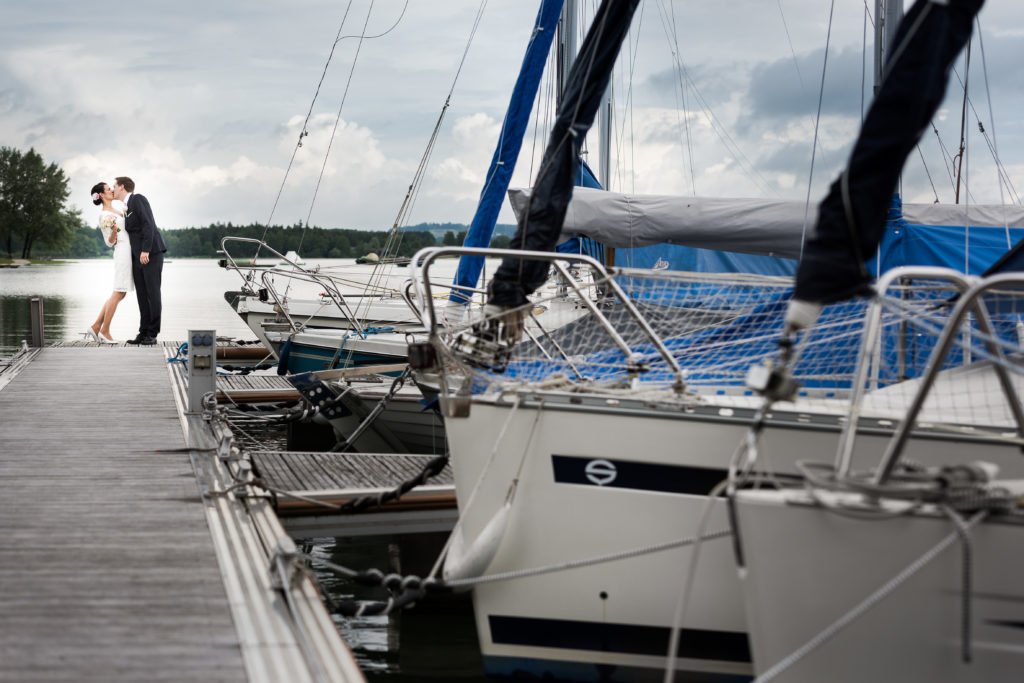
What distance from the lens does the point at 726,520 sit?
531cm

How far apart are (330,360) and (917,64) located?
10964 mm

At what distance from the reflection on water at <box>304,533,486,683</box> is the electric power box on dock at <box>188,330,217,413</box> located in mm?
2484

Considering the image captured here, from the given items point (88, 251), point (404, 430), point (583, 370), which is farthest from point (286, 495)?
point (88, 251)

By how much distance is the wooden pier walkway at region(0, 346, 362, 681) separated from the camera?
4391 millimetres

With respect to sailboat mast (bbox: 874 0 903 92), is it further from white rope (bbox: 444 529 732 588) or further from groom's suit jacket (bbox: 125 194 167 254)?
groom's suit jacket (bbox: 125 194 167 254)

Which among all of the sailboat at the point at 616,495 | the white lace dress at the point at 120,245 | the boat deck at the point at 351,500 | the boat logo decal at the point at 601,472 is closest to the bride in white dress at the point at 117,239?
the white lace dress at the point at 120,245

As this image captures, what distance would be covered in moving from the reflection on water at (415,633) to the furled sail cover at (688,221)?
3.96 meters

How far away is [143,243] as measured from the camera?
16156 mm

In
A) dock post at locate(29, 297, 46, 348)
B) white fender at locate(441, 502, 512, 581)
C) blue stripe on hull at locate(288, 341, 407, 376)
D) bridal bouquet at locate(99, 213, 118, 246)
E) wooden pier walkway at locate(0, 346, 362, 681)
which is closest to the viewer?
wooden pier walkway at locate(0, 346, 362, 681)


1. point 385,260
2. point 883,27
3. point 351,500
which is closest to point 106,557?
point 351,500

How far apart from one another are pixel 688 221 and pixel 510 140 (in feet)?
7.35

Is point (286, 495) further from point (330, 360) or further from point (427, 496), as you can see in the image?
point (330, 360)

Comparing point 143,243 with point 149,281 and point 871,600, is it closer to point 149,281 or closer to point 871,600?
point 149,281

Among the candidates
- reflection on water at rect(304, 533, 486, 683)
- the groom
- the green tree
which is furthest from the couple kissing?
the green tree
